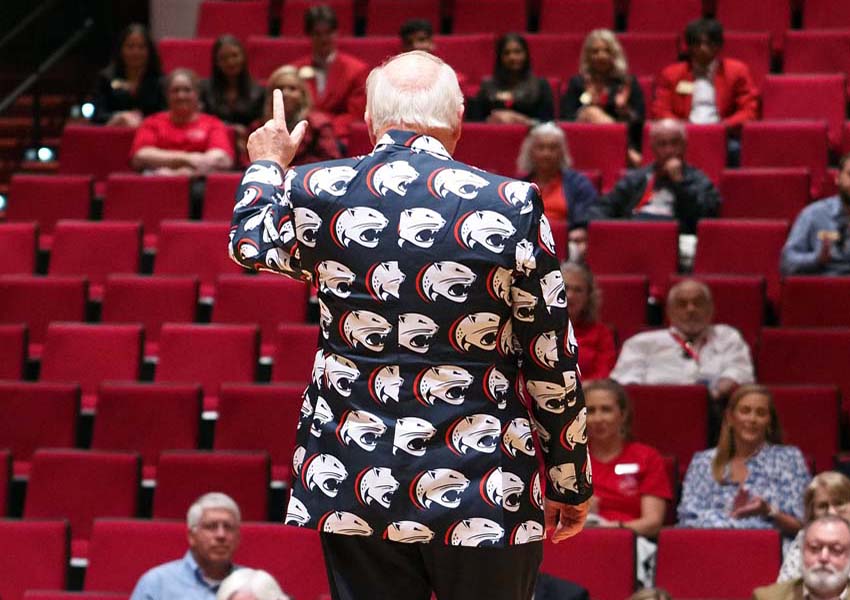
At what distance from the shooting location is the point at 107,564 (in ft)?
12.5

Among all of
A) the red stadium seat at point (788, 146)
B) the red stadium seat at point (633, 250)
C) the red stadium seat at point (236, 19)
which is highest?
the red stadium seat at point (236, 19)

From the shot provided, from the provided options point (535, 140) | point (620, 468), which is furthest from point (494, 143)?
point (620, 468)

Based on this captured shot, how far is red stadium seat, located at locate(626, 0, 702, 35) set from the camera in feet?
20.8

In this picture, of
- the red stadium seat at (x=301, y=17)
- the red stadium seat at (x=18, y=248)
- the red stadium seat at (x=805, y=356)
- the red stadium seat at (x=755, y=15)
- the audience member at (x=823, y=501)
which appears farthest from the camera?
the red stadium seat at (x=301, y=17)

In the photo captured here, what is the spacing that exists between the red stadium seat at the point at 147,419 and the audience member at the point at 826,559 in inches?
70.1

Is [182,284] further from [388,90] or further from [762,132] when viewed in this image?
[388,90]

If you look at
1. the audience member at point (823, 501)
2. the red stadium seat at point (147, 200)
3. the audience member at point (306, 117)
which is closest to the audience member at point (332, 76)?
the audience member at point (306, 117)

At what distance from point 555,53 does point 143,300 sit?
6.99 ft

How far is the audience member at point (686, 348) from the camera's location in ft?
14.5

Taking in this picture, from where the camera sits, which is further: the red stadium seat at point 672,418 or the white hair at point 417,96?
the red stadium seat at point 672,418

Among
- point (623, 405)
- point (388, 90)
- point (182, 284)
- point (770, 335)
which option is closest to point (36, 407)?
point (182, 284)

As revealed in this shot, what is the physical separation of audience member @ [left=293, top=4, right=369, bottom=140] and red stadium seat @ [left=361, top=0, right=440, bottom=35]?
58 centimetres

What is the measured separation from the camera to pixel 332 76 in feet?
19.8

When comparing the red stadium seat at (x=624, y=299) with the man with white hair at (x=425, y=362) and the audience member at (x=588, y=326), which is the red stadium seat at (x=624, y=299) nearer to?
the audience member at (x=588, y=326)
